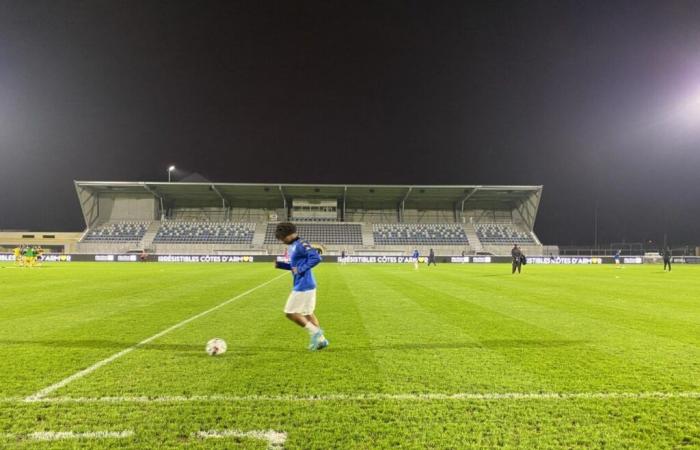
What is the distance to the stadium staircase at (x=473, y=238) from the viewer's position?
55938mm

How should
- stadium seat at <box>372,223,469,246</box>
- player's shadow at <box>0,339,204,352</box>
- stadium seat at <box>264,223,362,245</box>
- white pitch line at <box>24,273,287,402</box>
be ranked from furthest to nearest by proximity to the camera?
stadium seat at <box>372,223,469,246</box>, stadium seat at <box>264,223,362,245</box>, player's shadow at <box>0,339,204,352</box>, white pitch line at <box>24,273,287,402</box>

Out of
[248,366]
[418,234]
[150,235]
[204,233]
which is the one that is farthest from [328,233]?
[248,366]

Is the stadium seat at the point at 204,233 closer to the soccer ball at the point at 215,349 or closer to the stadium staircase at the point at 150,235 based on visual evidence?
the stadium staircase at the point at 150,235

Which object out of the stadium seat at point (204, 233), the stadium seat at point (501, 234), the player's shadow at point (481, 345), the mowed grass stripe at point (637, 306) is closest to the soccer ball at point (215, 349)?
the player's shadow at point (481, 345)

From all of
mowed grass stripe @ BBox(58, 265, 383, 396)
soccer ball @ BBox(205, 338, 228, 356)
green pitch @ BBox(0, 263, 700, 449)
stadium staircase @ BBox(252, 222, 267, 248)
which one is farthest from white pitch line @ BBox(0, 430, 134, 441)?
stadium staircase @ BBox(252, 222, 267, 248)

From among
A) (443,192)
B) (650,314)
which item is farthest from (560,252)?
(650,314)

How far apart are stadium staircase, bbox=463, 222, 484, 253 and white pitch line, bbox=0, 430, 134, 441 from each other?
179ft

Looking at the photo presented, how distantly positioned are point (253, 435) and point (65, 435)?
1.48 meters

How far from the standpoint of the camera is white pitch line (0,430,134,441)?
3.10m

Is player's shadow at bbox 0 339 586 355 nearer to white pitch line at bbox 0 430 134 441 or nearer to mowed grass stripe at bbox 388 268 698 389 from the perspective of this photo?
mowed grass stripe at bbox 388 268 698 389

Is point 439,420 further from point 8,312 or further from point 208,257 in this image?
point 208,257

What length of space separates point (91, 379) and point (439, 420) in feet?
12.6

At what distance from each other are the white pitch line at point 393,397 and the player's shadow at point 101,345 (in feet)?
6.58

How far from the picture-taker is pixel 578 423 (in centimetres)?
342
